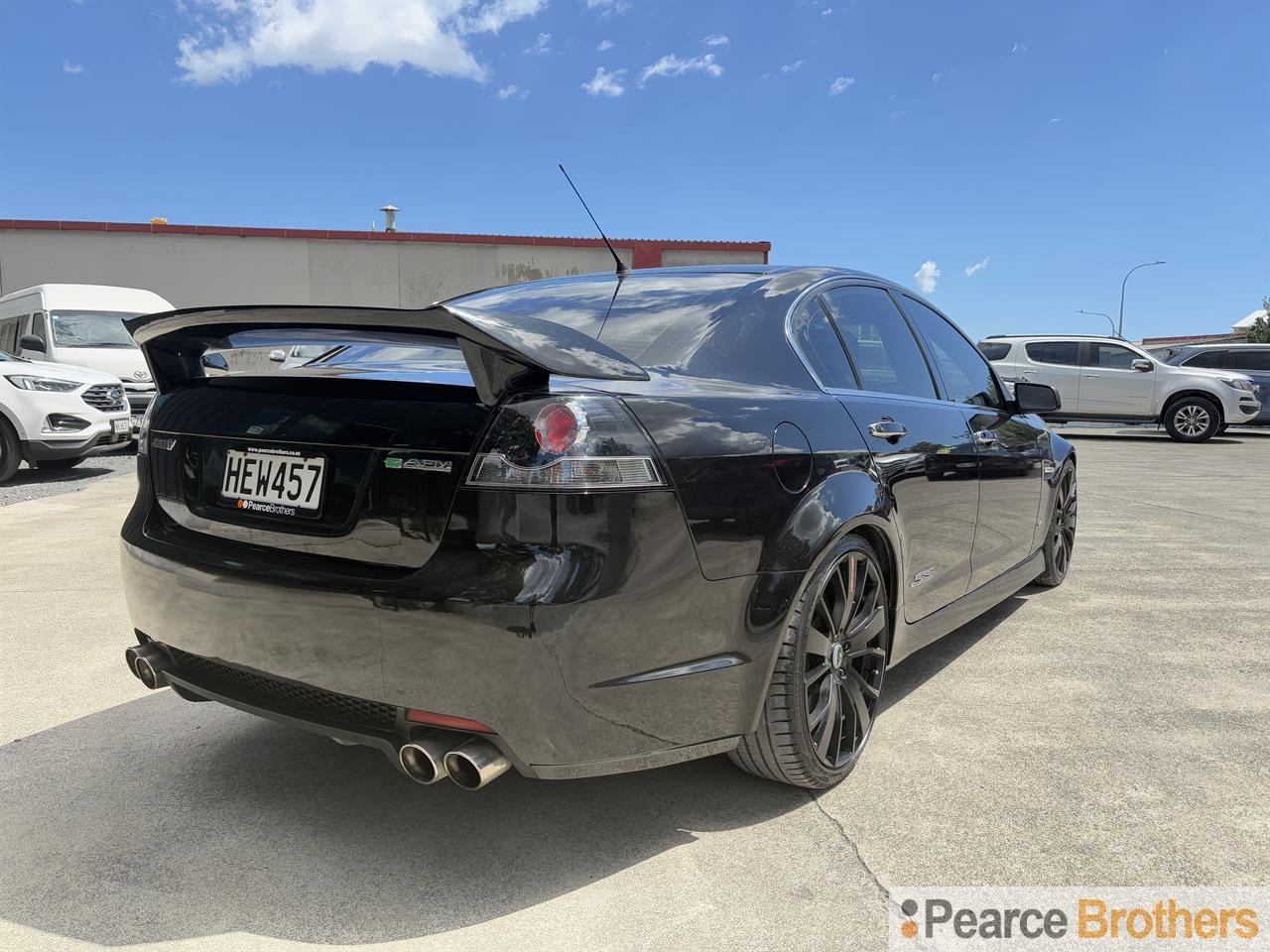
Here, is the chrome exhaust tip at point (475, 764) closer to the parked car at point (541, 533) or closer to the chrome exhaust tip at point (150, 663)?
the parked car at point (541, 533)

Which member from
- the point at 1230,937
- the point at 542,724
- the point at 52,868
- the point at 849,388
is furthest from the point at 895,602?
the point at 52,868

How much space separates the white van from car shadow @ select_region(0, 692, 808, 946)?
34.1 feet

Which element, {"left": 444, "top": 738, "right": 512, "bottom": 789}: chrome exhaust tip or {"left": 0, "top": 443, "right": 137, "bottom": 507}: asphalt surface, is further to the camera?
{"left": 0, "top": 443, "right": 137, "bottom": 507}: asphalt surface

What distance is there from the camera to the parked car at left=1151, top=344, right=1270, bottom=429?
62.0ft

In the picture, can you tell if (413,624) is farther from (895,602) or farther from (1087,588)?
(1087,588)

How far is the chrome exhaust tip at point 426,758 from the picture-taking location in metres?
2.04

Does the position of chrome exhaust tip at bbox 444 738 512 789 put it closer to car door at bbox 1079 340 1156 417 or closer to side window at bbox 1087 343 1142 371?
car door at bbox 1079 340 1156 417

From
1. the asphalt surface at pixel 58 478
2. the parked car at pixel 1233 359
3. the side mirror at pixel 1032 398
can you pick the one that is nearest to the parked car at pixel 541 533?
the side mirror at pixel 1032 398

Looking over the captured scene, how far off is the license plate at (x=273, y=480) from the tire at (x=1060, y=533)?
3.60m

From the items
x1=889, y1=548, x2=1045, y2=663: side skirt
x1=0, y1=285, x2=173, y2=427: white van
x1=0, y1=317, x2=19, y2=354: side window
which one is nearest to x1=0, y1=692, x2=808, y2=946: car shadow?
x1=889, y1=548, x2=1045, y2=663: side skirt

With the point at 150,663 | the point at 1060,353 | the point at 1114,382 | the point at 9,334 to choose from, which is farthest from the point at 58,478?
the point at 1114,382

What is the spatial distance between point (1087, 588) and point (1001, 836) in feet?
10.1

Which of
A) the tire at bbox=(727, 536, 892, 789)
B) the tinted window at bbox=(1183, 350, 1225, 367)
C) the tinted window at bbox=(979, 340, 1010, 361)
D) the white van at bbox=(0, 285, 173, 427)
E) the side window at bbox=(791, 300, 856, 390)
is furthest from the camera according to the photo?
the tinted window at bbox=(1183, 350, 1225, 367)

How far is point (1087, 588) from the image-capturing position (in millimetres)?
5121
